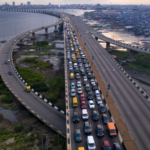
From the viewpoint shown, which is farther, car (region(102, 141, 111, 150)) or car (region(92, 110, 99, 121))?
car (region(92, 110, 99, 121))

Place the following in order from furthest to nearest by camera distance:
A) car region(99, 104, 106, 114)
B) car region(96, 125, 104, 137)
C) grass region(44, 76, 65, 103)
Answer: grass region(44, 76, 65, 103), car region(99, 104, 106, 114), car region(96, 125, 104, 137)

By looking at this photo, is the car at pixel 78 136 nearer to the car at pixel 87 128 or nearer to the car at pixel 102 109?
the car at pixel 87 128

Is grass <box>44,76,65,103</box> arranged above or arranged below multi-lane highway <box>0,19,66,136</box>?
below

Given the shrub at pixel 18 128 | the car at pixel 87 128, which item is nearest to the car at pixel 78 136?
the car at pixel 87 128

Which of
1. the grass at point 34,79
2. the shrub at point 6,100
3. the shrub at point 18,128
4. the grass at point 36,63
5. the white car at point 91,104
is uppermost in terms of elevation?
the white car at point 91,104

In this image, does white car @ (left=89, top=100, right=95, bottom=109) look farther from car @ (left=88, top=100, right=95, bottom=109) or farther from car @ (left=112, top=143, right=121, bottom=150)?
car @ (left=112, top=143, right=121, bottom=150)

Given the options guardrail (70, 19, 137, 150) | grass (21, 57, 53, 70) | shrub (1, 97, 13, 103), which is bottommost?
shrub (1, 97, 13, 103)

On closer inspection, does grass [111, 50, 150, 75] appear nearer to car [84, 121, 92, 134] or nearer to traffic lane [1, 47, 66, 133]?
traffic lane [1, 47, 66, 133]

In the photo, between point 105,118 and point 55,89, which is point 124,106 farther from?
point 55,89

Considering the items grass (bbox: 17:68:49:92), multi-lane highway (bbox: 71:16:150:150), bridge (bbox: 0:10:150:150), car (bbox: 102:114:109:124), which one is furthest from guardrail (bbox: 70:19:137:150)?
grass (bbox: 17:68:49:92)

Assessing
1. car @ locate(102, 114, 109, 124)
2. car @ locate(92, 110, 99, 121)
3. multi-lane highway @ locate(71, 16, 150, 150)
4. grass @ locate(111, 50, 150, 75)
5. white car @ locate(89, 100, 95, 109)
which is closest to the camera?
multi-lane highway @ locate(71, 16, 150, 150)

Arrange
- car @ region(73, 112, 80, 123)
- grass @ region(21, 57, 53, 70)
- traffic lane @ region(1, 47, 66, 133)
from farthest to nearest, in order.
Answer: grass @ region(21, 57, 53, 70), traffic lane @ region(1, 47, 66, 133), car @ region(73, 112, 80, 123)

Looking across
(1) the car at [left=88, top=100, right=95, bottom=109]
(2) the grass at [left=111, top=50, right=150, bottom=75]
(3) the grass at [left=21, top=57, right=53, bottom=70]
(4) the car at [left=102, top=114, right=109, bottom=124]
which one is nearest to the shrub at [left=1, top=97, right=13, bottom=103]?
(1) the car at [left=88, top=100, right=95, bottom=109]
